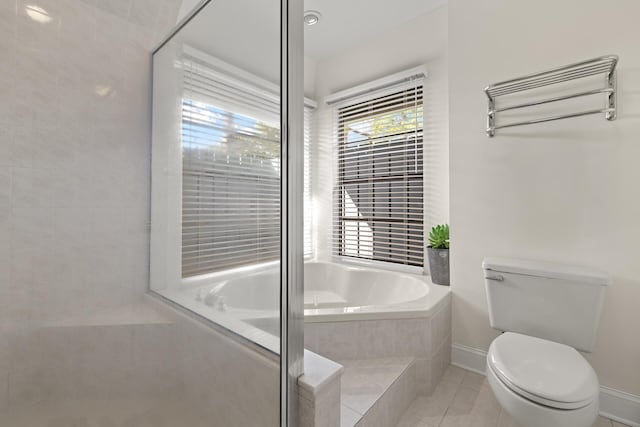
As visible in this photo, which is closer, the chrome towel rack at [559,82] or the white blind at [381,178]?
the chrome towel rack at [559,82]

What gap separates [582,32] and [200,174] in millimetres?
2124

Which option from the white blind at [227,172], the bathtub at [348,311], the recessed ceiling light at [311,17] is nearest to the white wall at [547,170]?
the bathtub at [348,311]

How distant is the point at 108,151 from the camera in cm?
53

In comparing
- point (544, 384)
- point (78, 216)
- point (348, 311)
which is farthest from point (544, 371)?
point (78, 216)

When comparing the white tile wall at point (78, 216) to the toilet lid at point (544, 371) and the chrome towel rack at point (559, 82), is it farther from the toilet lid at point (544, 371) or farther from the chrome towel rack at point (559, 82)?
the chrome towel rack at point (559, 82)

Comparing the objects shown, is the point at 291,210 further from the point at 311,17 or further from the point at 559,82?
the point at 311,17

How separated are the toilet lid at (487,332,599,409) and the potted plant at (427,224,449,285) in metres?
0.72

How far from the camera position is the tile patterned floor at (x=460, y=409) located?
1502mm

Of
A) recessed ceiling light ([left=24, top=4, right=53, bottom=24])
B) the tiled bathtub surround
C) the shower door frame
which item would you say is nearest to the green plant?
the tiled bathtub surround

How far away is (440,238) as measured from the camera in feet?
7.33

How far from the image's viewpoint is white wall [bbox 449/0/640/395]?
1506 mm

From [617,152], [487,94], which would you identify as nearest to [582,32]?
[487,94]

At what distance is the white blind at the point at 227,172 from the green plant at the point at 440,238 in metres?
1.64

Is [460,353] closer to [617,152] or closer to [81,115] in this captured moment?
[617,152]
